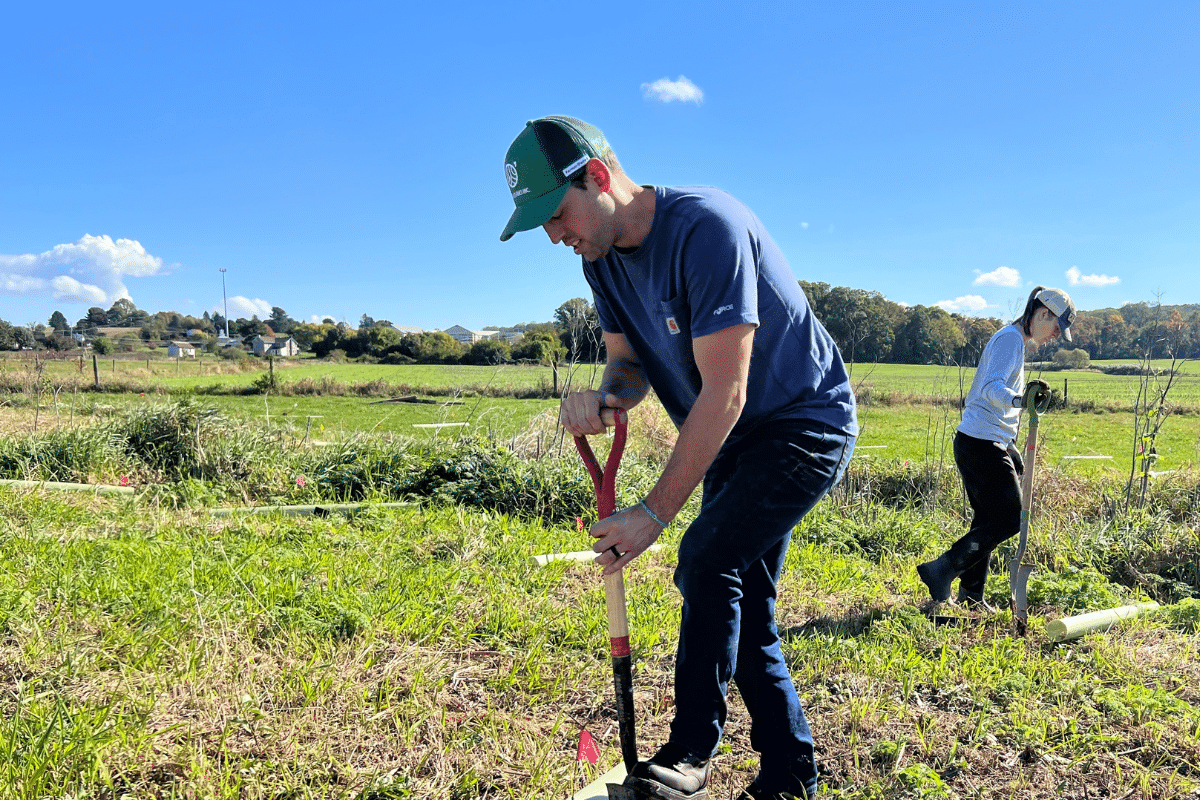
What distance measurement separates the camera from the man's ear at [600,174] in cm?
190

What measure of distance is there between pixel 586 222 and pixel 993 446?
3515 millimetres

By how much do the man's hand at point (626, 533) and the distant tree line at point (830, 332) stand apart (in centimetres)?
334

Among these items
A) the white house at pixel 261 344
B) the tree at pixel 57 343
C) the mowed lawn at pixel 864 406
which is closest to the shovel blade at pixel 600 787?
the mowed lawn at pixel 864 406

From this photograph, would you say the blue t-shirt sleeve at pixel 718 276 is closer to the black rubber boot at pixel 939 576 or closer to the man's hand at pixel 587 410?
the man's hand at pixel 587 410

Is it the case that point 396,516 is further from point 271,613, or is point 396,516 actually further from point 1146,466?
point 1146,466

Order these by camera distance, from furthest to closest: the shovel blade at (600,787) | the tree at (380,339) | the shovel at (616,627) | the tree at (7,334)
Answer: the tree at (380,339)
the tree at (7,334)
the shovel blade at (600,787)
the shovel at (616,627)

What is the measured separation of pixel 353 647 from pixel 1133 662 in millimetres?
3715

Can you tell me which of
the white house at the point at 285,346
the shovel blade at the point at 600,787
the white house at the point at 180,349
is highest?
the white house at the point at 285,346

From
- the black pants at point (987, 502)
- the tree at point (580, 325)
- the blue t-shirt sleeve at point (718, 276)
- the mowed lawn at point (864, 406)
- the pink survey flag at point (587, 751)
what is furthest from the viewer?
Result: the mowed lawn at point (864, 406)

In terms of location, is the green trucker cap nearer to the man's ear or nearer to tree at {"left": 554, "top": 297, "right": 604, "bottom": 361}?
the man's ear

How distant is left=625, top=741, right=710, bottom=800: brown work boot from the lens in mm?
1870

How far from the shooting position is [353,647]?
2.99m

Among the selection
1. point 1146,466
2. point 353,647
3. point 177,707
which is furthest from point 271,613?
point 1146,466

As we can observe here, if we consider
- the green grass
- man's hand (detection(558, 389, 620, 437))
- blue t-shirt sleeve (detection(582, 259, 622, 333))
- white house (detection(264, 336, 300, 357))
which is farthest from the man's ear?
white house (detection(264, 336, 300, 357))
